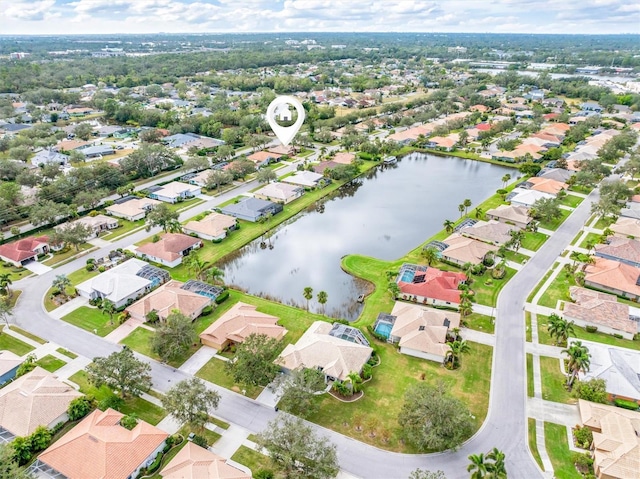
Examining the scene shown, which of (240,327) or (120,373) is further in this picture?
(240,327)

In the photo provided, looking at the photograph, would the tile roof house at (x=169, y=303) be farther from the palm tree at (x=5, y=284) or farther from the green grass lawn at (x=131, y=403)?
the palm tree at (x=5, y=284)

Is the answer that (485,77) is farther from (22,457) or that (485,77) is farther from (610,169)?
(22,457)

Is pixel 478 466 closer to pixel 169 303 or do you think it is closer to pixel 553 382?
pixel 553 382

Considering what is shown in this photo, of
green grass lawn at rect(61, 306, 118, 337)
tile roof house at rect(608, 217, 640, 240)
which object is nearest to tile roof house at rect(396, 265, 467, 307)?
tile roof house at rect(608, 217, 640, 240)

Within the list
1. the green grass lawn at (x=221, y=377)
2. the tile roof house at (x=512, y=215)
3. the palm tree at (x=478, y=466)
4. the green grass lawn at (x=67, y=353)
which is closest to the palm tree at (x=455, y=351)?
the palm tree at (x=478, y=466)

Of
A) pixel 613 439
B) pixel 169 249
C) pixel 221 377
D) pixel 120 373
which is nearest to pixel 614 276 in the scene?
pixel 613 439

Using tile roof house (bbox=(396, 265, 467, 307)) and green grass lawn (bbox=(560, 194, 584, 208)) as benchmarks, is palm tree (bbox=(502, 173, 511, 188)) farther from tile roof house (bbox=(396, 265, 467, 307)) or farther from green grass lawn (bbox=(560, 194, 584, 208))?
tile roof house (bbox=(396, 265, 467, 307))
